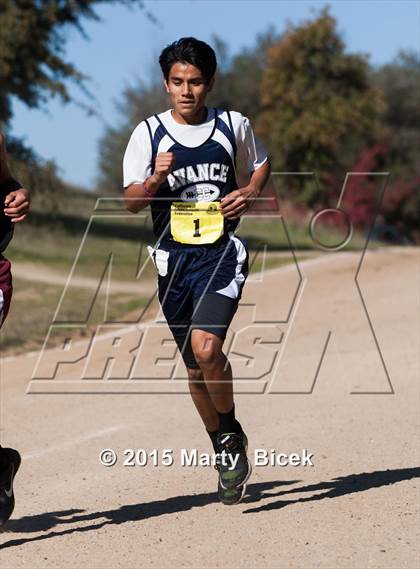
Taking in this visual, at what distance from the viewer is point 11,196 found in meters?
5.37

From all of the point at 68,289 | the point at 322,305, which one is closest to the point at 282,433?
the point at 322,305

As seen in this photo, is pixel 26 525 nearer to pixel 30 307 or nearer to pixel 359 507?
pixel 359 507

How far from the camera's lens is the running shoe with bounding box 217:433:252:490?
6.24 meters

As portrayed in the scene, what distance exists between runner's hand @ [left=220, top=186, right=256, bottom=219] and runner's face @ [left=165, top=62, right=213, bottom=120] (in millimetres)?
494

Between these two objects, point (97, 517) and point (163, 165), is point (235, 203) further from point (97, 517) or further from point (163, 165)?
point (97, 517)

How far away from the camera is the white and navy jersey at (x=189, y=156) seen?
6.02 meters

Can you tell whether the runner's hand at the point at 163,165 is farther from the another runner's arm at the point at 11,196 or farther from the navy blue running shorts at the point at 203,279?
the another runner's arm at the point at 11,196

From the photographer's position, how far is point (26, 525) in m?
6.15

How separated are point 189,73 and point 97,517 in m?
2.53

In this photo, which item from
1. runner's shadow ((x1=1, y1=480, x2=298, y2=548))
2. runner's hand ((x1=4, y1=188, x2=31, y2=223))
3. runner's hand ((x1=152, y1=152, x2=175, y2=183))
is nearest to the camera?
runner's hand ((x1=4, y1=188, x2=31, y2=223))

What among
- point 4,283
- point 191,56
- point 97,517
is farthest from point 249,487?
point 191,56

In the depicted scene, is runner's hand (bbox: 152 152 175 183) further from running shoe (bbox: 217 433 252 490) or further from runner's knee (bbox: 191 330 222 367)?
running shoe (bbox: 217 433 252 490)

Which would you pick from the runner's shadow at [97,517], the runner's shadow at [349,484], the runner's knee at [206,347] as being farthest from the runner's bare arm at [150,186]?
the runner's shadow at [349,484]

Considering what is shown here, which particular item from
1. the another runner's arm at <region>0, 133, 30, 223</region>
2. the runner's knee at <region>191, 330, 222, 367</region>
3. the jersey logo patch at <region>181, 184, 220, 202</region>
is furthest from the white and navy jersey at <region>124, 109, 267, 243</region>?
the another runner's arm at <region>0, 133, 30, 223</region>
